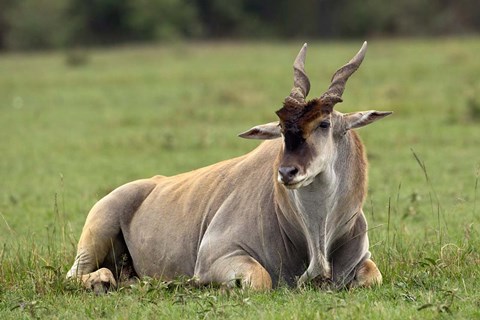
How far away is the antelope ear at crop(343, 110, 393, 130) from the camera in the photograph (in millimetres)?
6574

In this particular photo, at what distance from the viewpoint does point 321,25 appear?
58.8 meters

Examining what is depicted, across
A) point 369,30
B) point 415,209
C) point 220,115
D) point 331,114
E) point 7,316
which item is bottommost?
point 369,30

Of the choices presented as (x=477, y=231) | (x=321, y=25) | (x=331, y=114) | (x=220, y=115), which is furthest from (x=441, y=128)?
(x=321, y=25)

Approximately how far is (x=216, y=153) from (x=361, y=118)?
9.66m

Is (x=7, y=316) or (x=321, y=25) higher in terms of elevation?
(x=7, y=316)

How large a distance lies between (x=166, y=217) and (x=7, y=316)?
1973mm

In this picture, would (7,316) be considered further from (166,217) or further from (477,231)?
(477,231)

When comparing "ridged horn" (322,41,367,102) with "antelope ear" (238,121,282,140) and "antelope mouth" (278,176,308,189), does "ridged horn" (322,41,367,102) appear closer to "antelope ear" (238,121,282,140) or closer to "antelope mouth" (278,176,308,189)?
"antelope ear" (238,121,282,140)

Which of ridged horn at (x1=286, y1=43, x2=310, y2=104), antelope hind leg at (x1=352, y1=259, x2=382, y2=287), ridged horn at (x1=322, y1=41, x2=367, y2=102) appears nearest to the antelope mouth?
ridged horn at (x1=286, y1=43, x2=310, y2=104)

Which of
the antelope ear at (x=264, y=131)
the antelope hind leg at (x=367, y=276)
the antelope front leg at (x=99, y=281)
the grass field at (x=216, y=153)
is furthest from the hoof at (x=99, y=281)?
the antelope hind leg at (x=367, y=276)

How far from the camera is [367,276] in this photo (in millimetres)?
6789

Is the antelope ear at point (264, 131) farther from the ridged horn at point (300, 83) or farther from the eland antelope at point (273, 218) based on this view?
the ridged horn at point (300, 83)

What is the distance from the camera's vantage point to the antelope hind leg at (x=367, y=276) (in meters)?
6.75

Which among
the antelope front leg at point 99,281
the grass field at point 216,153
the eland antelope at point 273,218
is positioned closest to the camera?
the grass field at point 216,153
